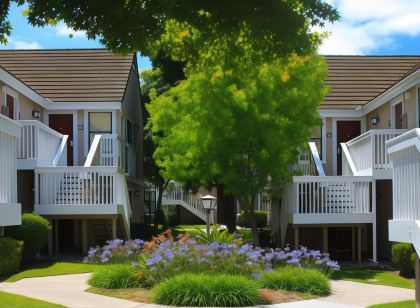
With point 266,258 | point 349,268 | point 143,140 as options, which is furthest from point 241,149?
point 143,140

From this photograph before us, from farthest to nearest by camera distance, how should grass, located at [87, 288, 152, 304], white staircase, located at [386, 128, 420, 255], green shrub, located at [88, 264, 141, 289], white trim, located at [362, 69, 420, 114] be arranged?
1. white trim, located at [362, 69, 420, 114]
2. green shrub, located at [88, 264, 141, 289]
3. grass, located at [87, 288, 152, 304]
4. white staircase, located at [386, 128, 420, 255]

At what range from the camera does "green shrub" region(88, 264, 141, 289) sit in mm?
13711

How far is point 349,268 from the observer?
19031mm

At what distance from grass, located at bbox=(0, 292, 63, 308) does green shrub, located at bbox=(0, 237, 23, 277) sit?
2.86 metres

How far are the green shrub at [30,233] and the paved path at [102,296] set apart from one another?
2.14 metres

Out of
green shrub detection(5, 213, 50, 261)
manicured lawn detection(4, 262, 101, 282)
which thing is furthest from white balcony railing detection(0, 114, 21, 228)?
green shrub detection(5, 213, 50, 261)

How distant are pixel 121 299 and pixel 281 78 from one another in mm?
9428

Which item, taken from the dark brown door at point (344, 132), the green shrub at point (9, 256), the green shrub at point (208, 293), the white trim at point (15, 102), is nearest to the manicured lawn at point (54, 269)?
the green shrub at point (9, 256)

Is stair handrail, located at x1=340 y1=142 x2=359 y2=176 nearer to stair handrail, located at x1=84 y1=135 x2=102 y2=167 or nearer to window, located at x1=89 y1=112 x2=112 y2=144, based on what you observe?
stair handrail, located at x1=84 y1=135 x2=102 y2=167

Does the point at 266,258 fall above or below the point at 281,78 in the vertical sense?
below

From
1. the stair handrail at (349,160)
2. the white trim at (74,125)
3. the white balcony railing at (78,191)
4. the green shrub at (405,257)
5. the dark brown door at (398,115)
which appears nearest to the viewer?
the green shrub at (405,257)

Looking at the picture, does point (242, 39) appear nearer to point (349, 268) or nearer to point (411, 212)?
point (411, 212)

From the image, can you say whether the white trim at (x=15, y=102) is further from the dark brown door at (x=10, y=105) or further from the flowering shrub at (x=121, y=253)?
the flowering shrub at (x=121, y=253)

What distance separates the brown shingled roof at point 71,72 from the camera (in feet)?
82.2
